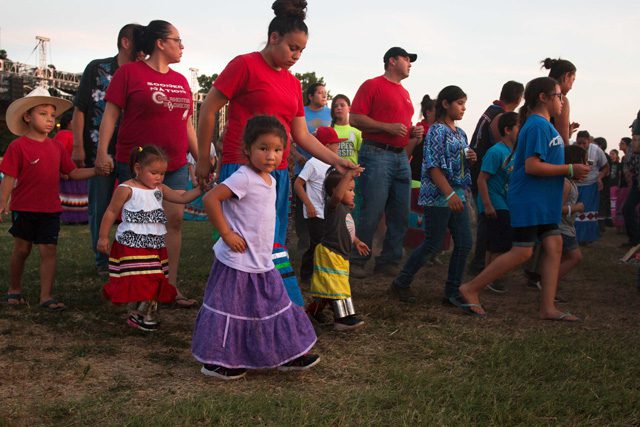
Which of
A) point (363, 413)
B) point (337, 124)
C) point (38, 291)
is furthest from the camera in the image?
point (337, 124)

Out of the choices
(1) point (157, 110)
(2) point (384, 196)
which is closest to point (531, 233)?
(2) point (384, 196)

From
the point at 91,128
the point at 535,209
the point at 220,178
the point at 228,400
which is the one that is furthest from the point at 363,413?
the point at 91,128

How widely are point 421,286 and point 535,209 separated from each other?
1735 millimetres

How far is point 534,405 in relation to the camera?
3129 mm

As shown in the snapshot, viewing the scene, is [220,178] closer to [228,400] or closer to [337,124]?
[228,400]

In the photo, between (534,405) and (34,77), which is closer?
(534,405)

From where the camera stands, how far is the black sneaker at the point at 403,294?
561 centimetres

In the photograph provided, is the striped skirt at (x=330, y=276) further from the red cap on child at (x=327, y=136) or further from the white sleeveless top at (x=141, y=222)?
the red cap on child at (x=327, y=136)

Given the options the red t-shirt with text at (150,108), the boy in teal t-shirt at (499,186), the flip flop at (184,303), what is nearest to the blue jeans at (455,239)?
the boy in teal t-shirt at (499,186)

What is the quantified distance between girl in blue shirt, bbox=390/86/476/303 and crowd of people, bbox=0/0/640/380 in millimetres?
14

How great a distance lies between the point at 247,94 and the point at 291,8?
575mm

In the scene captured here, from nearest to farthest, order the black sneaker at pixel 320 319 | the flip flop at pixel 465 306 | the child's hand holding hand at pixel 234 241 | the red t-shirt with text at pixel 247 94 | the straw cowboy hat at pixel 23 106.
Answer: the child's hand holding hand at pixel 234 241 < the red t-shirt with text at pixel 247 94 < the black sneaker at pixel 320 319 < the straw cowboy hat at pixel 23 106 < the flip flop at pixel 465 306

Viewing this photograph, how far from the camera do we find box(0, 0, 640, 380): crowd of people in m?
3.61

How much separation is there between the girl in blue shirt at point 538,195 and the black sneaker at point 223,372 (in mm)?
2325
